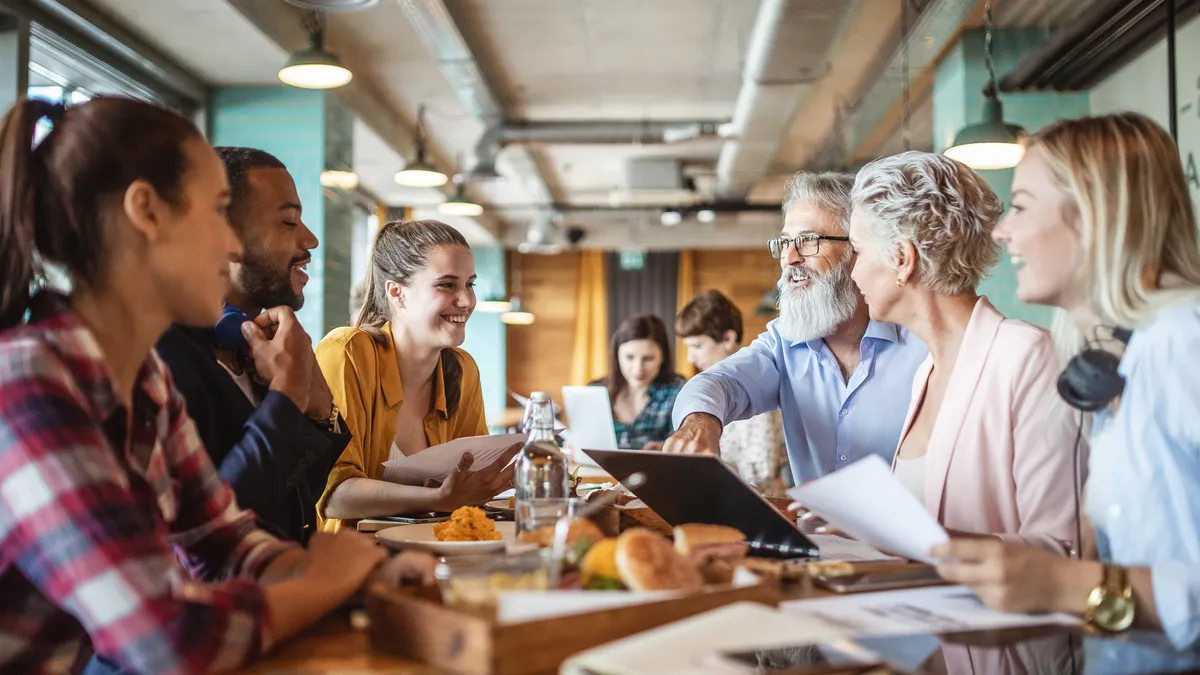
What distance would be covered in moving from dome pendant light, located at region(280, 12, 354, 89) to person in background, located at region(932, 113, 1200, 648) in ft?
12.7

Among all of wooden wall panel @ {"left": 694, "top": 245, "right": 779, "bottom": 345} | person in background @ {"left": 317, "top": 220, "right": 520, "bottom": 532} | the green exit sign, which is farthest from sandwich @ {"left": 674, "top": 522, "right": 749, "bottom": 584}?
wooden wall panel @ {"left": 694, "top": 245, "right": 779, "bottom": 345}

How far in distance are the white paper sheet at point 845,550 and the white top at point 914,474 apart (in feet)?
0.91

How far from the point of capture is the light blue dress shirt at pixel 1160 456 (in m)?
1.25

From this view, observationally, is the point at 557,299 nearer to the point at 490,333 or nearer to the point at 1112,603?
the point at 490,333

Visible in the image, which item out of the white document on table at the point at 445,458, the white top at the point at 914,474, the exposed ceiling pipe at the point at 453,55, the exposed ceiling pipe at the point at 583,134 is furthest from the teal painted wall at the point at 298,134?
the white top at the point at 914,474

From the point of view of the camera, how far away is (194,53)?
18.9ft

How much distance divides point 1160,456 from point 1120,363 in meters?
0.15

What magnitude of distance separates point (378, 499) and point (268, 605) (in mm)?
1129

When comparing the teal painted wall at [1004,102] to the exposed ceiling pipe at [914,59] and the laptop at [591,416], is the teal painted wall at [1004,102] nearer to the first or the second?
the exposed ceiling pipe at [914,59]

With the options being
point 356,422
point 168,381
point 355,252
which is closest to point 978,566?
point 168,381

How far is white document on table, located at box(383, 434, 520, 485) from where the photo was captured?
7.18 ft

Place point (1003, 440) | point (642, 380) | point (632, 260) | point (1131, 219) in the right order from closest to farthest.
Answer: point (1131, 219) < point (1003, 440) < point (642, 380) < point (632, 260)

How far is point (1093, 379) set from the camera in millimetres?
1338

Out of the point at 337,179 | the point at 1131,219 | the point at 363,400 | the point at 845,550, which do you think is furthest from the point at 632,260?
the point at 1131,219
